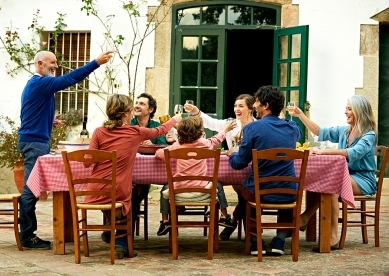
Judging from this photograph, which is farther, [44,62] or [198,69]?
[198,69]

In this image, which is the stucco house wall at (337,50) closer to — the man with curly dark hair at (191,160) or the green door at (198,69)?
the green door at (198,69)

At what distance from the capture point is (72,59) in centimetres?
1213

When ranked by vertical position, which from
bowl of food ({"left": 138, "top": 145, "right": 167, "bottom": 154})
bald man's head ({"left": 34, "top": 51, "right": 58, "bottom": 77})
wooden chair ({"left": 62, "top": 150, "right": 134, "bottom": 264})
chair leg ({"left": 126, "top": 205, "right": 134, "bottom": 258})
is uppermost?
bald man's head ({"left": 34, "top": 51, "right": 58, "bottom": 77})

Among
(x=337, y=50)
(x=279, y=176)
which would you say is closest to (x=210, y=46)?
(x=337, y=50)

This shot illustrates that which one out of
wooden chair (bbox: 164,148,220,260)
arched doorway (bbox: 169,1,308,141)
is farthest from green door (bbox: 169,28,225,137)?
wooden chair (bbox: 164,148,220,260)

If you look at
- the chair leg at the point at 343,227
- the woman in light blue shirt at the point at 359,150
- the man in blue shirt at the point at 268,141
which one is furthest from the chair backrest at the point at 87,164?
the chair leg at the point at 343,227

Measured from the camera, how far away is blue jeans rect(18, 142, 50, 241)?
22.7 feet

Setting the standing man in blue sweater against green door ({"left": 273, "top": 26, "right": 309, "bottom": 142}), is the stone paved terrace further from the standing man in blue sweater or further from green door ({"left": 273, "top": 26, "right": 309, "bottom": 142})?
green door ({"left": 273, "top": 26, "right": 309, "bottom": 142})

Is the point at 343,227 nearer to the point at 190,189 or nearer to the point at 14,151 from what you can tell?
the point at 190,189

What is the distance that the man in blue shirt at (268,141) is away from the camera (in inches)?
253

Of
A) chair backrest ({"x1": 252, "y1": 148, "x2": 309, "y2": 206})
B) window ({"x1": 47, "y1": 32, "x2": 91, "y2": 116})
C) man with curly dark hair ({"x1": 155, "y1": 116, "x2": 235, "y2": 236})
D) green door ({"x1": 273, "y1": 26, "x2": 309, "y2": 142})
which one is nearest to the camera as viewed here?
chair backrest ({"x1": 252, "y1": 148, "x2": 309, "y2": 206})

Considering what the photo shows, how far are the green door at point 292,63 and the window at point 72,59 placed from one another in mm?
2534

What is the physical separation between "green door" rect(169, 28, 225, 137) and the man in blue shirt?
5.10 meters

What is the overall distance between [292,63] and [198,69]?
4.02 feet
